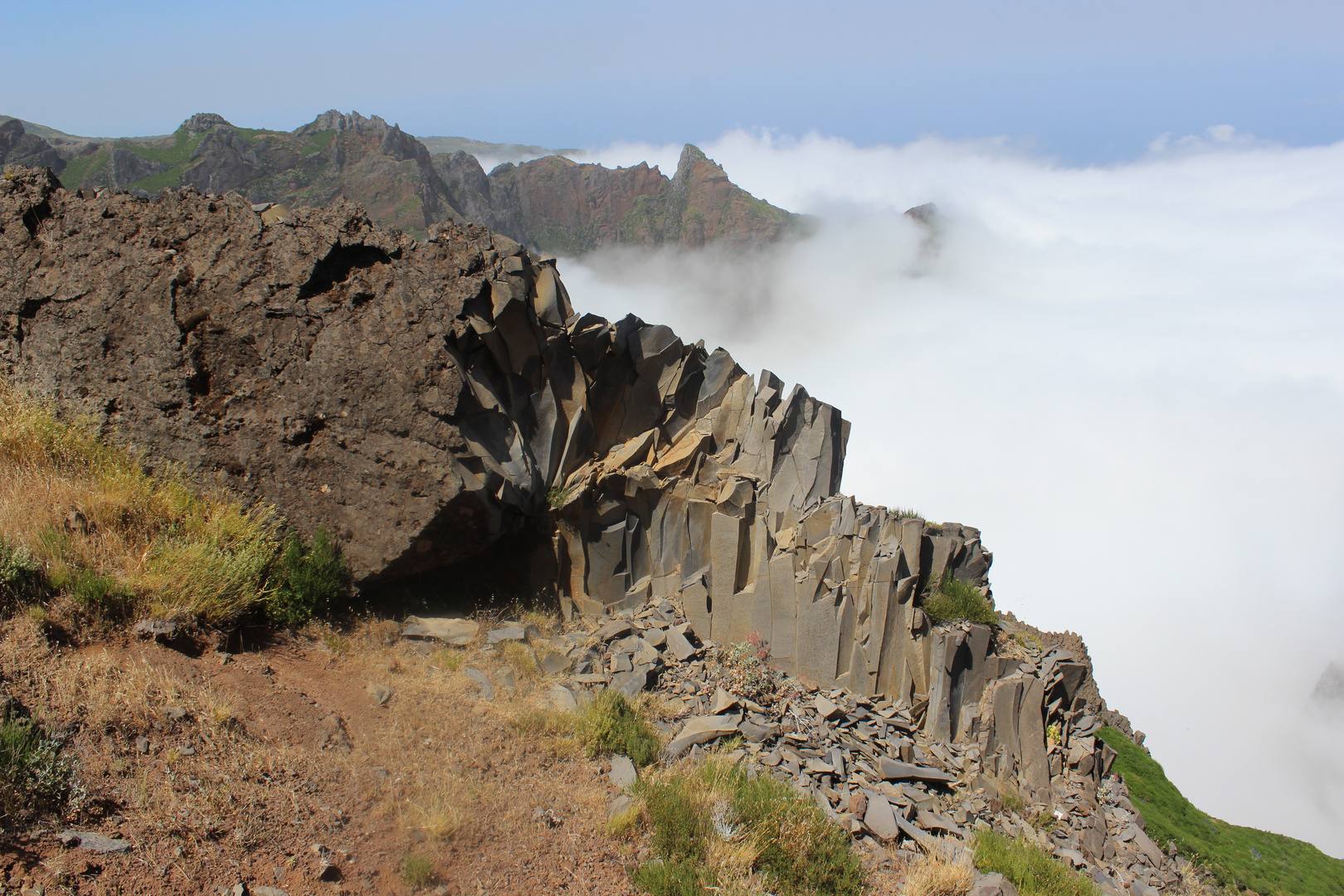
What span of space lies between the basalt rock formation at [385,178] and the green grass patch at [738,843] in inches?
1465

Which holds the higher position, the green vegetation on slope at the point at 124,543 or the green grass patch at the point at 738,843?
the green vegetation on slope at the point at 124,543

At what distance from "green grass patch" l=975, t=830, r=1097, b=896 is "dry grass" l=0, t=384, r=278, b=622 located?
23.8ft

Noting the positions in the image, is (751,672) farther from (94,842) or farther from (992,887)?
(94,842)

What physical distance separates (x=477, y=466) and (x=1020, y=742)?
7.61 m

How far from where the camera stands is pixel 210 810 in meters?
5.05

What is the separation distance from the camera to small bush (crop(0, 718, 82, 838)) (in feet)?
14.7

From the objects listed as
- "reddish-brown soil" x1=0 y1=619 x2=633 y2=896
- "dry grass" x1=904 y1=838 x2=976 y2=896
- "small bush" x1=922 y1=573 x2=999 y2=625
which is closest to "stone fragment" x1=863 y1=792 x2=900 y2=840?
"dry grass" x1=904 y1=838 x2=976 y2=896

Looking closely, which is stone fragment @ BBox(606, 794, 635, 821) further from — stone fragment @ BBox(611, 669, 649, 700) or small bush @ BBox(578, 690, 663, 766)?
stone fragment @ BBox(611, 669, 649, 700)

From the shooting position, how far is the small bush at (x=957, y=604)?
35.4ft

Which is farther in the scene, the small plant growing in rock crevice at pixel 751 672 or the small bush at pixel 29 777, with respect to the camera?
the small plant growing in rock crevice at pixel 751 672

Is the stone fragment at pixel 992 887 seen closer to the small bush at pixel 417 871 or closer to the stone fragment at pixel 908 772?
the stone fragment at pixel 908 772

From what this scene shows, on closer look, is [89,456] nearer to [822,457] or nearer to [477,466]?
[477,466]

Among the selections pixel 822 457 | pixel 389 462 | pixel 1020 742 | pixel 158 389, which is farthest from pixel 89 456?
pixel 1020 742

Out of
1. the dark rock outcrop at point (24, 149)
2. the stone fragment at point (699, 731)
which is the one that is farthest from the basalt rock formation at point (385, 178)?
the stone fragment at point (699, 731)
